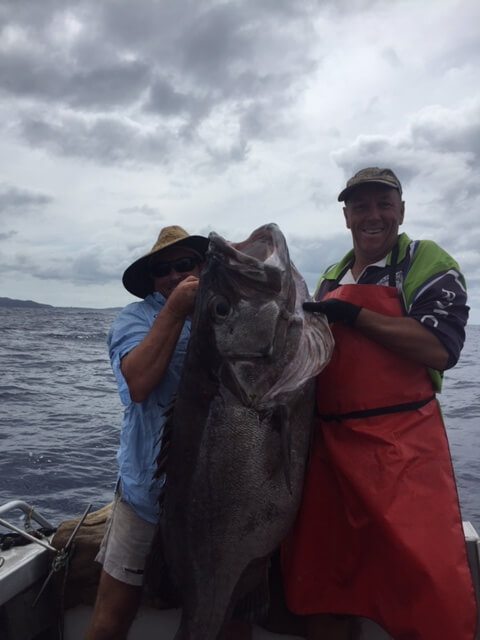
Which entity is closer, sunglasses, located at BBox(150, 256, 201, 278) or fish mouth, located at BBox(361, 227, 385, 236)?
fish mouth, located at BBox(361, 227, 385, 236)

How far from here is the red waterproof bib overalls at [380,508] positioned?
268 cm

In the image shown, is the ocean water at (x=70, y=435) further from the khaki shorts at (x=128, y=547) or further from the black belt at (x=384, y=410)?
the black belt at (x=384, y=410)

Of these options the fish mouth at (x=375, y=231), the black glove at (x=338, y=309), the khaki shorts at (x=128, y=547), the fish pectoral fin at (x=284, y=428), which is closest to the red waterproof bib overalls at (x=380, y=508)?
the black glove at (x=338, y=309)

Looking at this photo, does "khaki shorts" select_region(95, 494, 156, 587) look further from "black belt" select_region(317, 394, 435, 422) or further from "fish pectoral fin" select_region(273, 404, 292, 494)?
"black belt" select_region(317, 394, 435, 422)

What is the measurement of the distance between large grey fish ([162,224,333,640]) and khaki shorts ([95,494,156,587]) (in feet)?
1.24

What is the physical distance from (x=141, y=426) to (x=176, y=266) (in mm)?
1006

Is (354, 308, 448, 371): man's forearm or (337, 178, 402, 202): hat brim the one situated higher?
(337, 178, 402, 202): hat brim

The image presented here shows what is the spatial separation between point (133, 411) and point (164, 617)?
1.59 metres

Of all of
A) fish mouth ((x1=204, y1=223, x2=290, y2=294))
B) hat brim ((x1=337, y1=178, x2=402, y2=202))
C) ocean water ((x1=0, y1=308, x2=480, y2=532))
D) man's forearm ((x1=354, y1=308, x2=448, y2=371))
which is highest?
hat brim ((x1=337, y1=178, x2=402, y2=202))

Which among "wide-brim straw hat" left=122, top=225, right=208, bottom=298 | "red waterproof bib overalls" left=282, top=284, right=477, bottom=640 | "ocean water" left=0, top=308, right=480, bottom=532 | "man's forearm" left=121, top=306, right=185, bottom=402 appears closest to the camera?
"red waterproof bib overalls" left=282, top=284, right=477, bottom=640

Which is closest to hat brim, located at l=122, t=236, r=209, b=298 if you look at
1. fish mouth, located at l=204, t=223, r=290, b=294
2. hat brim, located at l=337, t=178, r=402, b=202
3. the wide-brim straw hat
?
the wide-brim straw hat

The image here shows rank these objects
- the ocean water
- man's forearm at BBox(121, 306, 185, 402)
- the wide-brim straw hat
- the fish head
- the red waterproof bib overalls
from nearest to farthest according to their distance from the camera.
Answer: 1. the red waterproof bib overalls
2. the fish head
3. man's forearm at BBox(121, 306, 185, 402)
4. the wide-brim straw hat
5. the ocean water

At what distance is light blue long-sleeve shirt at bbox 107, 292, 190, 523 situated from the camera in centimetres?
330

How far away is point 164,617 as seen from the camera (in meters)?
3.93
